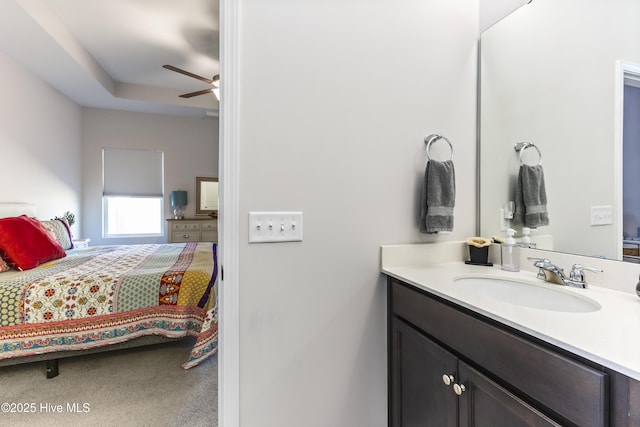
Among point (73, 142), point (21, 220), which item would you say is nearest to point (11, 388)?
point (21, 220)

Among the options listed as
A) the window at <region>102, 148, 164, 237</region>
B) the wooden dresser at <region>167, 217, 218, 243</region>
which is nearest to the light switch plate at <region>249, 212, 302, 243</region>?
the wooden dresser at <region>167, 217, 218, 243</region>

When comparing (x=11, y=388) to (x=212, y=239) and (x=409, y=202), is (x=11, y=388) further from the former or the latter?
(x=212, y=239)

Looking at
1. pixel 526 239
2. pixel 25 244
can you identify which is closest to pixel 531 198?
pixel 526 239

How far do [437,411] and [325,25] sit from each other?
4.70 feet

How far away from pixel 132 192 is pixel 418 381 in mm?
4987

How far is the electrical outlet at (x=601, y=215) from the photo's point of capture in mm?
991

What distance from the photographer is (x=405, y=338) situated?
1.11 meters

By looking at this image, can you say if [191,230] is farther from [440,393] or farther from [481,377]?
[481,377]

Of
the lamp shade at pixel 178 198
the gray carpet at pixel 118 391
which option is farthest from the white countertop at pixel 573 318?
the lamp shade at pixel 178 198

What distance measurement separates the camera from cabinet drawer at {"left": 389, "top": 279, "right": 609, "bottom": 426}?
557 mm

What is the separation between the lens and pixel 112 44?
9.96 ft

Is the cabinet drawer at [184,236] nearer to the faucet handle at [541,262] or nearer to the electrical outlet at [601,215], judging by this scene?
the faucet handle at [541,262]

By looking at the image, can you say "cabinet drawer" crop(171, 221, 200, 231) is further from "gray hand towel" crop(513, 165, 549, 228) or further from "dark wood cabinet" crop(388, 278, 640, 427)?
"gray hand towel" crop(513, 165, 549, 228)

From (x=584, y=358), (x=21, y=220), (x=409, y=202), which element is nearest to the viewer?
(x=584, y=358)
